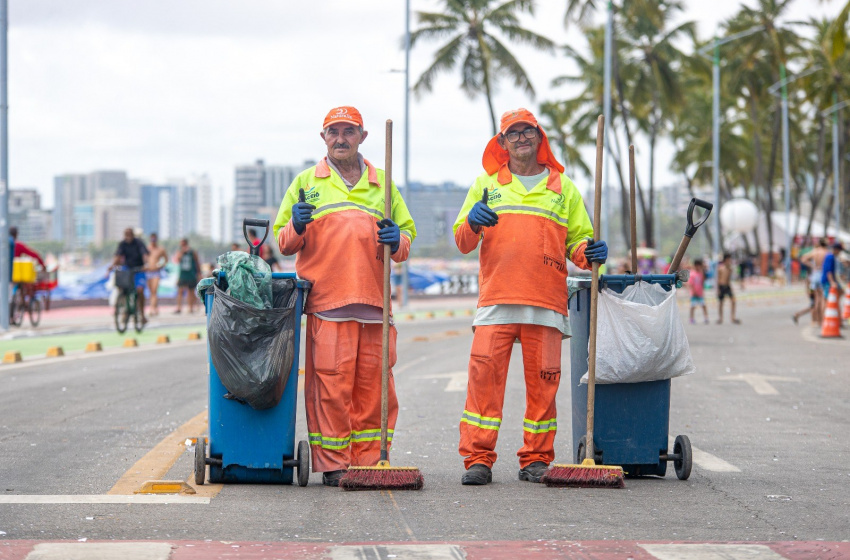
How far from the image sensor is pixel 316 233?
21.1 feet

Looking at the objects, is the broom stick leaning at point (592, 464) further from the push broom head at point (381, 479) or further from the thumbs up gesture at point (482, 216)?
the push broom head at point (381, 479)

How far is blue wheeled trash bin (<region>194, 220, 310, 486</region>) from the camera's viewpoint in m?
6.16

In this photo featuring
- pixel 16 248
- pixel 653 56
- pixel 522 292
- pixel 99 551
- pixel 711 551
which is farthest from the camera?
pixel 653 56

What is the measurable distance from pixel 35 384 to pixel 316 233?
6528 mm

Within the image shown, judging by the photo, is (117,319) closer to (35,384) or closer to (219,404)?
(35,384)

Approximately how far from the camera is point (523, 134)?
6.58 meters

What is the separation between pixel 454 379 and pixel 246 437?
7.17 m

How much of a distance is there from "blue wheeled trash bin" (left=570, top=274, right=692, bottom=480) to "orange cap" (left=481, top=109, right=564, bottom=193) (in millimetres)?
604

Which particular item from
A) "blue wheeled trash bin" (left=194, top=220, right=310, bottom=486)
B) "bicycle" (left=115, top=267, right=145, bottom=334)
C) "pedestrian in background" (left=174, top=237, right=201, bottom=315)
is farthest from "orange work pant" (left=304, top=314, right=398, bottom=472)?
"pedestrian in background" (left=174, top=237, right=201, bottom=315)

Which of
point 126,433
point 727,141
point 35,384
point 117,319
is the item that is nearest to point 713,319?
point 117,319

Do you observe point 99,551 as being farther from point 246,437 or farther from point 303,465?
point 303,465

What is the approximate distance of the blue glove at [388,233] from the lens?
6266mm

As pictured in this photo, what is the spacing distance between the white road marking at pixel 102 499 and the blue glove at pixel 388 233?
1.54m

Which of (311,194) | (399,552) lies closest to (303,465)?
A: (311,194)
